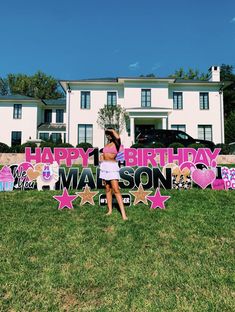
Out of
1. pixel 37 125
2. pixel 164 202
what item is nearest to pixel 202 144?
pixel 164 202

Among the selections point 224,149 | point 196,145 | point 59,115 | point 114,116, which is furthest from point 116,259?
point 59,115

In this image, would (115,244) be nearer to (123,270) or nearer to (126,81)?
(123,270)

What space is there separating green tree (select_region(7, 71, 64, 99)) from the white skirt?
151ft

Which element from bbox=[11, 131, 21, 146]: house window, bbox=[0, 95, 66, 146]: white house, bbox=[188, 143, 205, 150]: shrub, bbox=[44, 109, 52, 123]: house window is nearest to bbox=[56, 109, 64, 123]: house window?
bbox=[44, 109, 52, 123]: house window

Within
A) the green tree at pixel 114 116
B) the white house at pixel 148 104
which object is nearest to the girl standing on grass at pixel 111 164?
the white house at pixel 148 104

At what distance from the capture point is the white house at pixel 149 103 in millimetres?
24625

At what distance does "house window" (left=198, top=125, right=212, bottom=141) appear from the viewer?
2525cm

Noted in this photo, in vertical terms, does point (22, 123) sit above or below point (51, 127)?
above

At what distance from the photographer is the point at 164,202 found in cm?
672

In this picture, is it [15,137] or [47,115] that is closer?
[15,137]

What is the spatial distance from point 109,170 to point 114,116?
18642 millimetres

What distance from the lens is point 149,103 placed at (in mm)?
24812

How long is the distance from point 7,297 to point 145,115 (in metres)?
21.6

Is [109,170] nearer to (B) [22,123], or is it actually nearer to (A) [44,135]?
(A) [44,135]
